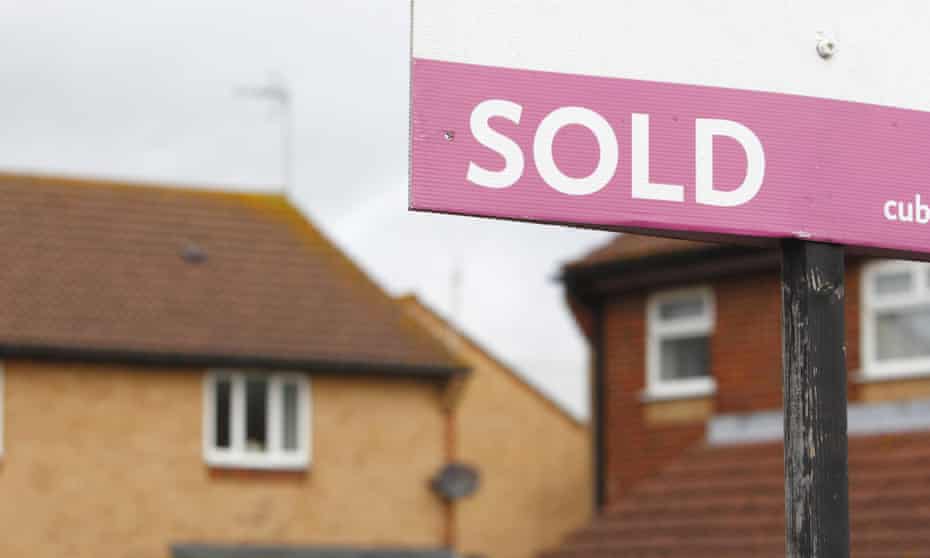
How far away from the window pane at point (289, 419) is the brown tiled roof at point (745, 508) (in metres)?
8.14

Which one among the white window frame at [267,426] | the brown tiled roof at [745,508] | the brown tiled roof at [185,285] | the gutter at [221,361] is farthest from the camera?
the white window frame at [267,426]

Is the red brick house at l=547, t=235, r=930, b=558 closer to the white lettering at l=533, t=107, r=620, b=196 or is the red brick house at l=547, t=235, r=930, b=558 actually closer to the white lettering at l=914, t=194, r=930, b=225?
the white lettering at l=914, t=194, r=930, b=225

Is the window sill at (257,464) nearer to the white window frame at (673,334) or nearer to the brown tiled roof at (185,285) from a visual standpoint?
the brown tiled roof at (185,285)

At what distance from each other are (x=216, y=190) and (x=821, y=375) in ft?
102

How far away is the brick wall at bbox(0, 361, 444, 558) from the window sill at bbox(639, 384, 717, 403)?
6.87 metres

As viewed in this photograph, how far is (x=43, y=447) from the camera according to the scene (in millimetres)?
30344

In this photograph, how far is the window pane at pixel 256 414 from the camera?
31.8 meters

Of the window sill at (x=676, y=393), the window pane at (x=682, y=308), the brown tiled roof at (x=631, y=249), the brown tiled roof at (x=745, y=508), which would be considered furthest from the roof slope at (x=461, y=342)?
the brown tiled roof at (x=745, y=508)

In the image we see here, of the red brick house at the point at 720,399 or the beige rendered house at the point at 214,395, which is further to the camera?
the beige rendered house at the point at 214,395

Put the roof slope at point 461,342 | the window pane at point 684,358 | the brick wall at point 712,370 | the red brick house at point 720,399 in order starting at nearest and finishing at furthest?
the red brick house at point 720,399, the brick wall at point 712,370, the window pane at point 684,358, the roof slope at point 461,342

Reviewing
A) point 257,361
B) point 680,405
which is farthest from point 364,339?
point 680,405

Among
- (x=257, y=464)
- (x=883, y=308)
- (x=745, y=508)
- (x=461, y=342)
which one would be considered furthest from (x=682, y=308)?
(x=461, y=342)

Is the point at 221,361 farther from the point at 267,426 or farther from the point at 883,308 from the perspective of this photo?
the point at 883,308

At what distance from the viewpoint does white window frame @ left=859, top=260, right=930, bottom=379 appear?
23391 mm
